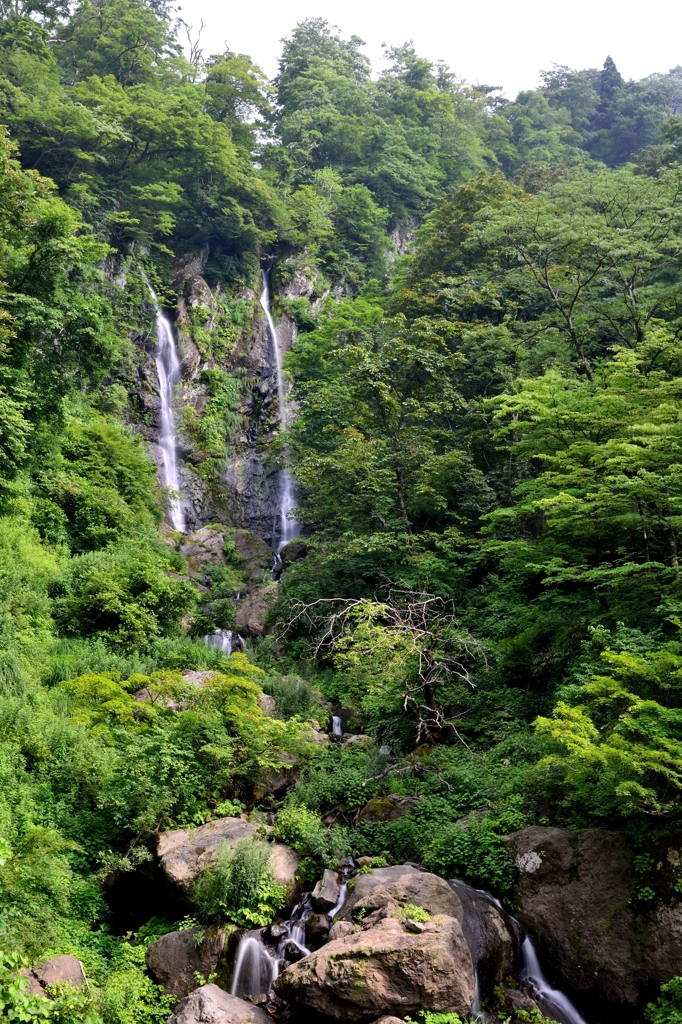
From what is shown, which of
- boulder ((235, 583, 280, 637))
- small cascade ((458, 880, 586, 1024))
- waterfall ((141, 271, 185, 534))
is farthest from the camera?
waterfall ((141, 271, 185, 534))

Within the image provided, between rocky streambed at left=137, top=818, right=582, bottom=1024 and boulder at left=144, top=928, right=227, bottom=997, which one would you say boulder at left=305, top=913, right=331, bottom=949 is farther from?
boulder at left=144, top=928, right=227, bottom=997

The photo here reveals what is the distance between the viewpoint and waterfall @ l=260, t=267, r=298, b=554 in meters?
23.7

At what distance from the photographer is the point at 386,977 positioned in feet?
19.1

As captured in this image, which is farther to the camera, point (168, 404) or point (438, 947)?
point (168, 404)

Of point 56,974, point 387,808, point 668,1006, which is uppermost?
point 56,974

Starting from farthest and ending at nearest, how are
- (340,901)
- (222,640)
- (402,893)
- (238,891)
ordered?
(222,640) < (340,901) < (238,891) < (402,893)

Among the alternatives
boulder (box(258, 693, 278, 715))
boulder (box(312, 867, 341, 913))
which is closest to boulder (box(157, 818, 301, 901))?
boulder (box(312, 867, 341, 913))

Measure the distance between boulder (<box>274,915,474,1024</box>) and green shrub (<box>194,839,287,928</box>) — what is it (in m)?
1.07

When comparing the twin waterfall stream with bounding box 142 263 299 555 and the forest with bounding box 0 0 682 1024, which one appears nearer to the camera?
the forest with bounding box 0 0 682 1024

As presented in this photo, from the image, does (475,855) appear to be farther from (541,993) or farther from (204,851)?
(204,851)

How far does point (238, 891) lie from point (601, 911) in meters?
4.00

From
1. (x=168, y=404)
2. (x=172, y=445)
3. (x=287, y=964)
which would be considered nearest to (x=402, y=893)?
(x=287, y=964)

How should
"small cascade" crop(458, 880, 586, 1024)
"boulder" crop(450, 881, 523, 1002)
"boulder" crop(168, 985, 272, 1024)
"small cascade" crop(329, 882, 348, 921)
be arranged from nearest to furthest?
"boulder" crop(168, 985, 272, 1024)
"small cascade" crop(458, 880, 586, 1024)
"boulder" crop(450, 881, 523, 1002)
"small cascade" crop(329, 882, 348, 921)

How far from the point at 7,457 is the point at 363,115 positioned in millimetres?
35026
